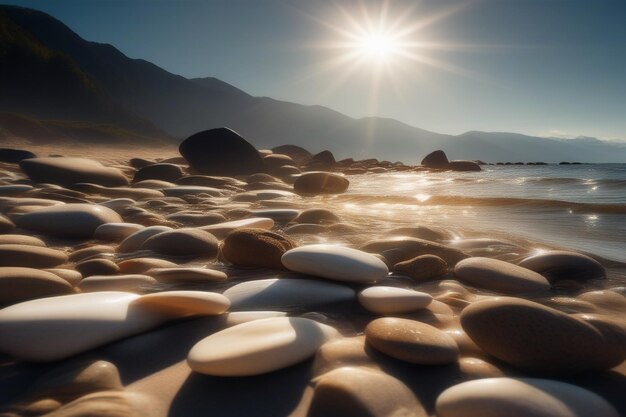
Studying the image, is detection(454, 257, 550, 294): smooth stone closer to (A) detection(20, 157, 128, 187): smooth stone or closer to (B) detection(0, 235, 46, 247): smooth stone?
(B) detection(0, 235, 46, 247): smooth stone

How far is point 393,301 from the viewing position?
4.24 ft

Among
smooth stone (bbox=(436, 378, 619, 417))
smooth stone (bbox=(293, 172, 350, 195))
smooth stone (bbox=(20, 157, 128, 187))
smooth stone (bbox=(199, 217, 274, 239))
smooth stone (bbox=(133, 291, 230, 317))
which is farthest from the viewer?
smooth stone (bbox=(293, 172, 350, 195))

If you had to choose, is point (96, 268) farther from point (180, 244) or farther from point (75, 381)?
point (75, 381)

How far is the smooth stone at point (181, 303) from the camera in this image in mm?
1128

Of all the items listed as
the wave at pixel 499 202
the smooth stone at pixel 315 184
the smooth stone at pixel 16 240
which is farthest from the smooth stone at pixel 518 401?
the smooth stone at pixel 315 184

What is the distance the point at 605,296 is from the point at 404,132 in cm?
20586

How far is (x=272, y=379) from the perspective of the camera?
889 mm

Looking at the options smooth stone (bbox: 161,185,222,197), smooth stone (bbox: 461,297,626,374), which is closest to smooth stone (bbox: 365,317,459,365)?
smooth stone (bbox: 461,297,626,374)

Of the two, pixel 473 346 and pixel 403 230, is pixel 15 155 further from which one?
pixel 473 346

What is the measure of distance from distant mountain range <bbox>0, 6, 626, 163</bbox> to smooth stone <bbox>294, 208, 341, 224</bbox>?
45.5 ft

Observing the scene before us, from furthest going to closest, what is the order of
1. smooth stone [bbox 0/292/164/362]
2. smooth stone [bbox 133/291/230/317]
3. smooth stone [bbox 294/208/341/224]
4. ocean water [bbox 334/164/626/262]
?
smooth stone [bbox 294/208/341/224], ocean water [bbox 334/164/626/262], smooth stone [bbox 133/291/230/317], smooth stone [bbox 0/292/164/362]

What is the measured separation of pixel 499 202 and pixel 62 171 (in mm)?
5225

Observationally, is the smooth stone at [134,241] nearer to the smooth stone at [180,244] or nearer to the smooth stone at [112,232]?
the smooth stone at [180,244]

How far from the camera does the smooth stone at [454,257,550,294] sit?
1.57 m
